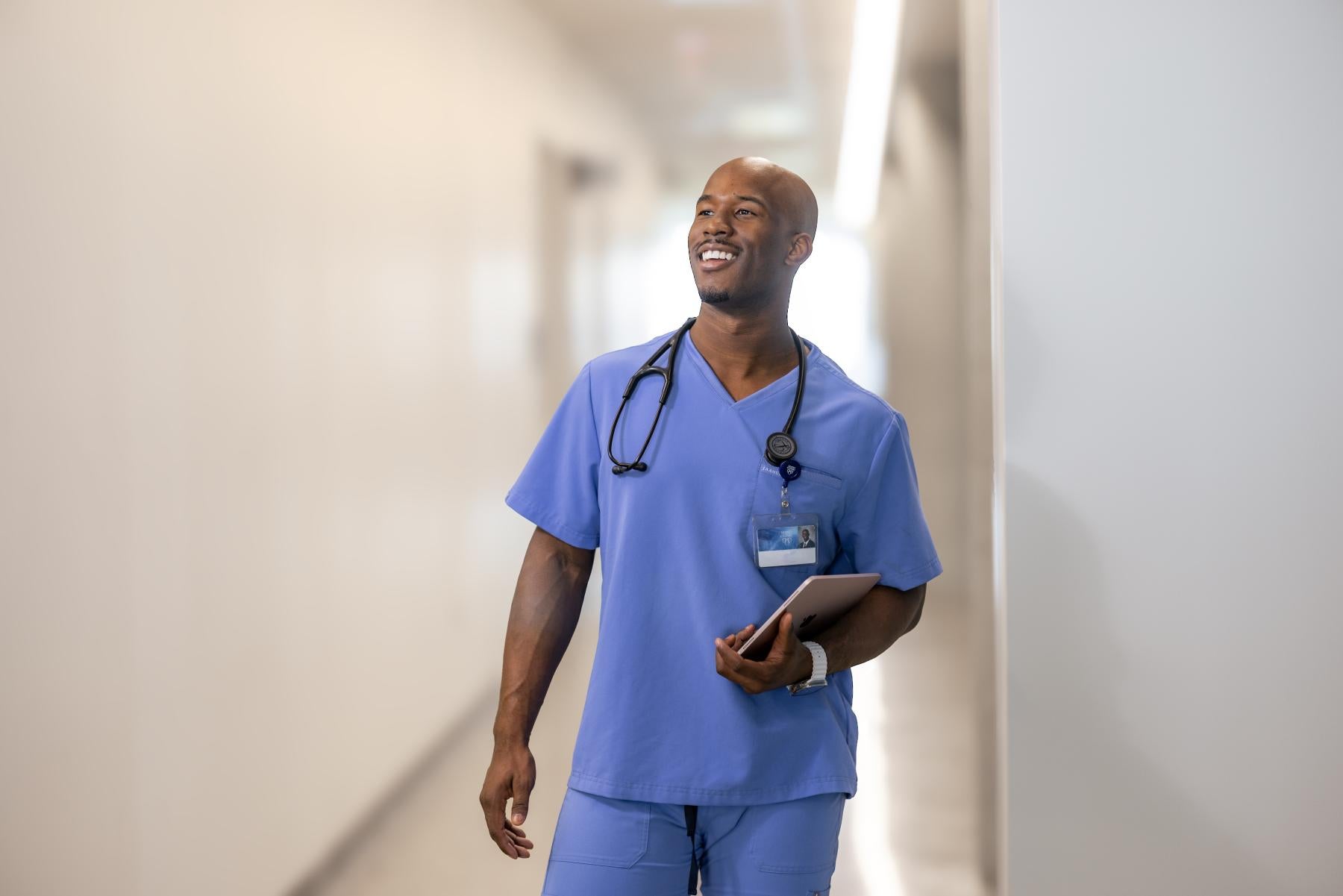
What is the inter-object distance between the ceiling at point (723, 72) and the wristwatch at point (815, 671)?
4.47ft

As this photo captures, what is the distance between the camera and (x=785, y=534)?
1429mm

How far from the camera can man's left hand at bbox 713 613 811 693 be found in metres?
1.32

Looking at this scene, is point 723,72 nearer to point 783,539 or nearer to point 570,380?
point 570,380

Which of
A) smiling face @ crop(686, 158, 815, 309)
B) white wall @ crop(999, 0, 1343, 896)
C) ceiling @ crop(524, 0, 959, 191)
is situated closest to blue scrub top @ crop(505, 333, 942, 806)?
smiling face @ crop(686, 158, 815, 309)

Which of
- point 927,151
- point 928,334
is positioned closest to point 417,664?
point 928,334

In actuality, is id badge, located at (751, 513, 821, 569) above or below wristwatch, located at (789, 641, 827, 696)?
above

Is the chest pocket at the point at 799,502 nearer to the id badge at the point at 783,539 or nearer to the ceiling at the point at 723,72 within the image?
the id badge at the point at 783,539

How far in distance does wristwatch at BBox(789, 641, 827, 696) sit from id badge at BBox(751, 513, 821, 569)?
10cm

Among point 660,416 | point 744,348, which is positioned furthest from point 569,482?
point 744,348

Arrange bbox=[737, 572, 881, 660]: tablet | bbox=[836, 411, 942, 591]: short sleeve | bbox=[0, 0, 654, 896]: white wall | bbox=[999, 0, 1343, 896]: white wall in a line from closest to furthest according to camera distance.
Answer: bbox=[737, 572, 881, 660]: tablet, bbox=[836, 411, 942, 591]: short sleeve, bbox=[999, 0, 1343, 896]: white wall, bbox=[0, 0, 654, 896]: white wall

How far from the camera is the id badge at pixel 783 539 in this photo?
1.42 metres

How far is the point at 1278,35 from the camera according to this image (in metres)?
1.97

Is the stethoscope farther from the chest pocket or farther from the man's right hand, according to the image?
the man's right hand

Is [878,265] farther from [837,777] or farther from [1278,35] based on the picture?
[837,777]
